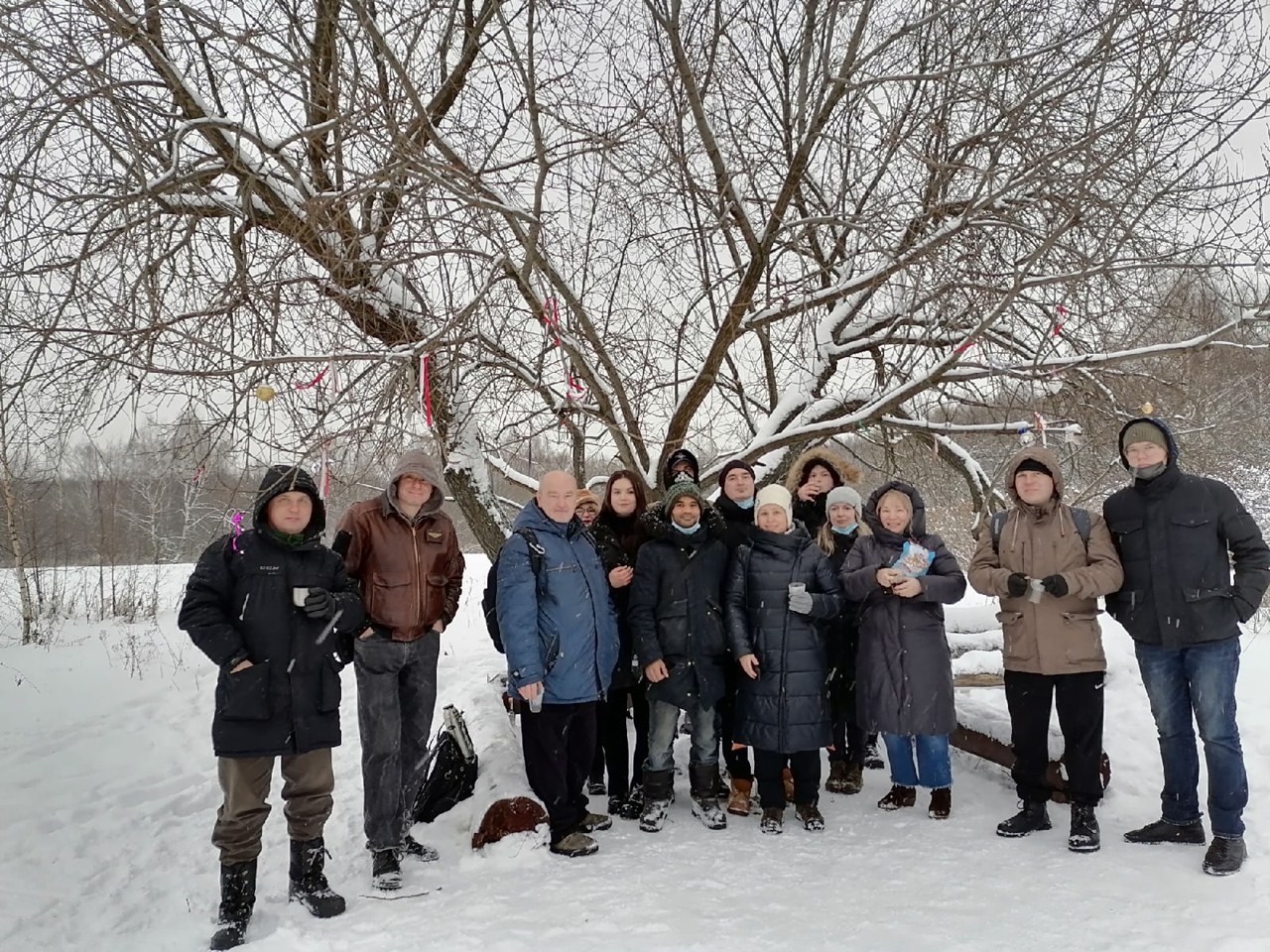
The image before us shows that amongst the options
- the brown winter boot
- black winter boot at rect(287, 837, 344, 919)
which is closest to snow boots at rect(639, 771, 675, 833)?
the brown winter boot

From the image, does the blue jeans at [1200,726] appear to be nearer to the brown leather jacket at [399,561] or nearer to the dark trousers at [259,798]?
the brown leather jacket at [399,561]

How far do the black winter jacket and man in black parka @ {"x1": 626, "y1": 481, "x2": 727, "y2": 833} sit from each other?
1858 mm

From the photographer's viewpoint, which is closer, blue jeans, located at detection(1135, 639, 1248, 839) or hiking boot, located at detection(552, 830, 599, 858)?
blue jeans, located at detection(1135, 639, 1248, 839)

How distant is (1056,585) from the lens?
11.2ft

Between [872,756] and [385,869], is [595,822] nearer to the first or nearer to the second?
[385,869]

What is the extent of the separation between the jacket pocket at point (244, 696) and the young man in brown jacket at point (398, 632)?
0.43 m

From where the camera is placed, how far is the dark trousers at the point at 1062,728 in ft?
11.2

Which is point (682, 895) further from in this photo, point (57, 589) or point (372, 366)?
point (57, 589)

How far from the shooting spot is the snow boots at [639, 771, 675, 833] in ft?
12.4

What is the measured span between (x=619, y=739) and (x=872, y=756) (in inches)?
68.6

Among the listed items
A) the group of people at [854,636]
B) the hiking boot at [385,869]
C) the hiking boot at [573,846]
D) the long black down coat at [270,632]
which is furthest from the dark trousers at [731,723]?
the long black down coat at [270,632]

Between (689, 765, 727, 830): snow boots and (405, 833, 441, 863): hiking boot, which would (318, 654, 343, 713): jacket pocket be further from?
(689, 765, 727, 830): snow boots

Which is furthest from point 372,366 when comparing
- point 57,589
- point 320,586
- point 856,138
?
point 57,589

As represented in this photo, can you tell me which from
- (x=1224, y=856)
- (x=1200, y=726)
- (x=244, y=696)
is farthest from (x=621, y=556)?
(x=1224, y=856)
